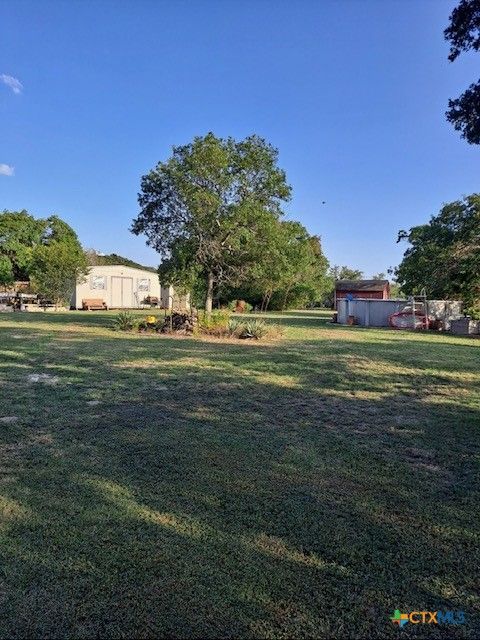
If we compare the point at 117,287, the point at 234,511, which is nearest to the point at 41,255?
the point at 117,287

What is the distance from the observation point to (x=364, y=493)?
300 cm

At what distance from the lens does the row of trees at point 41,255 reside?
28.8 metres

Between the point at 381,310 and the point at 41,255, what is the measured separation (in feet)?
73.1

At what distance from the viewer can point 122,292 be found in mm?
35062

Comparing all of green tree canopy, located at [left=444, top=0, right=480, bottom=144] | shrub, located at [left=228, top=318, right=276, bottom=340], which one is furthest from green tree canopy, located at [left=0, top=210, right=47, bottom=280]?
green tree canopy, located at [left=444, top=0, right=480, bottom=144]

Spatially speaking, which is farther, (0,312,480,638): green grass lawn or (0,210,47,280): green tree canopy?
(0,210,47,280): green tree canopy

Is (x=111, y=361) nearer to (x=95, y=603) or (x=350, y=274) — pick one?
(x=95, y=603)

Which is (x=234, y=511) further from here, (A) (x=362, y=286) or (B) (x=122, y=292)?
(A) (x=362, y=286)

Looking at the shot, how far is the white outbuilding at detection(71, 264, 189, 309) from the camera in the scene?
3275 cm

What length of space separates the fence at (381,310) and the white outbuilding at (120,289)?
13.6 m

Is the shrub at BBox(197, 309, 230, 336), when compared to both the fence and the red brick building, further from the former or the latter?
the red brick building

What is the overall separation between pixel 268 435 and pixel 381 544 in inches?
75.4

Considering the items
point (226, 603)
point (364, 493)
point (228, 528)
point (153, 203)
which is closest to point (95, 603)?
point (226, 603)

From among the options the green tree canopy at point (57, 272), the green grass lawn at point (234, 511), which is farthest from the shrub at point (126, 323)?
the green tree canopy at point (57, 272)
